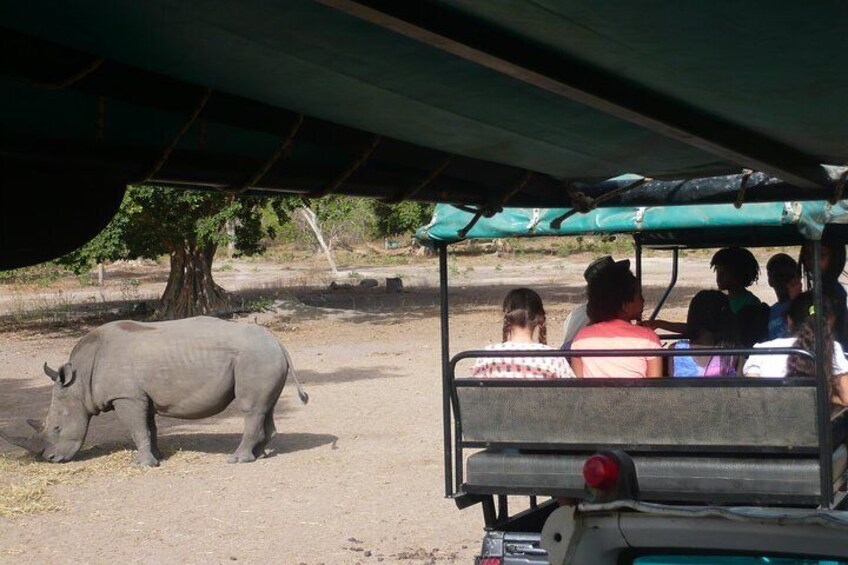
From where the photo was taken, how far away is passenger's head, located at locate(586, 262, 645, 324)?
482 centimetres

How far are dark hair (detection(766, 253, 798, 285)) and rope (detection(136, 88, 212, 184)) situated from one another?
3522mm

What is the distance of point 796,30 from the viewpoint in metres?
2.35

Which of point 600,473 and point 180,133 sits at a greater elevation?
point 180,133

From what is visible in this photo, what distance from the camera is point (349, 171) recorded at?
11.9 feet

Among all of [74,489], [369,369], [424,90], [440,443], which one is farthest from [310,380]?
[424,90]

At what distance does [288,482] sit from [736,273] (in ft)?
15.5

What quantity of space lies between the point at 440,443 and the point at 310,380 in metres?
5.66

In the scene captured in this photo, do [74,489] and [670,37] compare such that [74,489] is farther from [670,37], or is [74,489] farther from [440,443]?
[670,37]

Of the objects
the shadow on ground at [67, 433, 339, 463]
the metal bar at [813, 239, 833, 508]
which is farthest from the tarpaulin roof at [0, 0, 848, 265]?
the shadow on ground at [67, 433, 339, 463]

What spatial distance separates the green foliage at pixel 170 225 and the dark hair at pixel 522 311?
15.2 meters

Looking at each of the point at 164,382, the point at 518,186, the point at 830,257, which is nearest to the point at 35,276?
the point at 164,382

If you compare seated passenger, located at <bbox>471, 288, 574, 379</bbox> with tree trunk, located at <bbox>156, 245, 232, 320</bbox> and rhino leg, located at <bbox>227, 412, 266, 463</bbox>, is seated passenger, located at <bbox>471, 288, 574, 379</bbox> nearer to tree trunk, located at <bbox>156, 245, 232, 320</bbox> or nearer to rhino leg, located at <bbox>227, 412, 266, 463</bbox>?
rhino leg, located at <bbox>227, 412, 266, 463</bbox>

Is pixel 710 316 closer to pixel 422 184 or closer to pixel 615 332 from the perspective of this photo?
pixel 615 332

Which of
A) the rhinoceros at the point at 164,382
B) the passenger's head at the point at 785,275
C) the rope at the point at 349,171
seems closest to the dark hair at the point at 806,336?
the passenger's head at the point at 785,275
